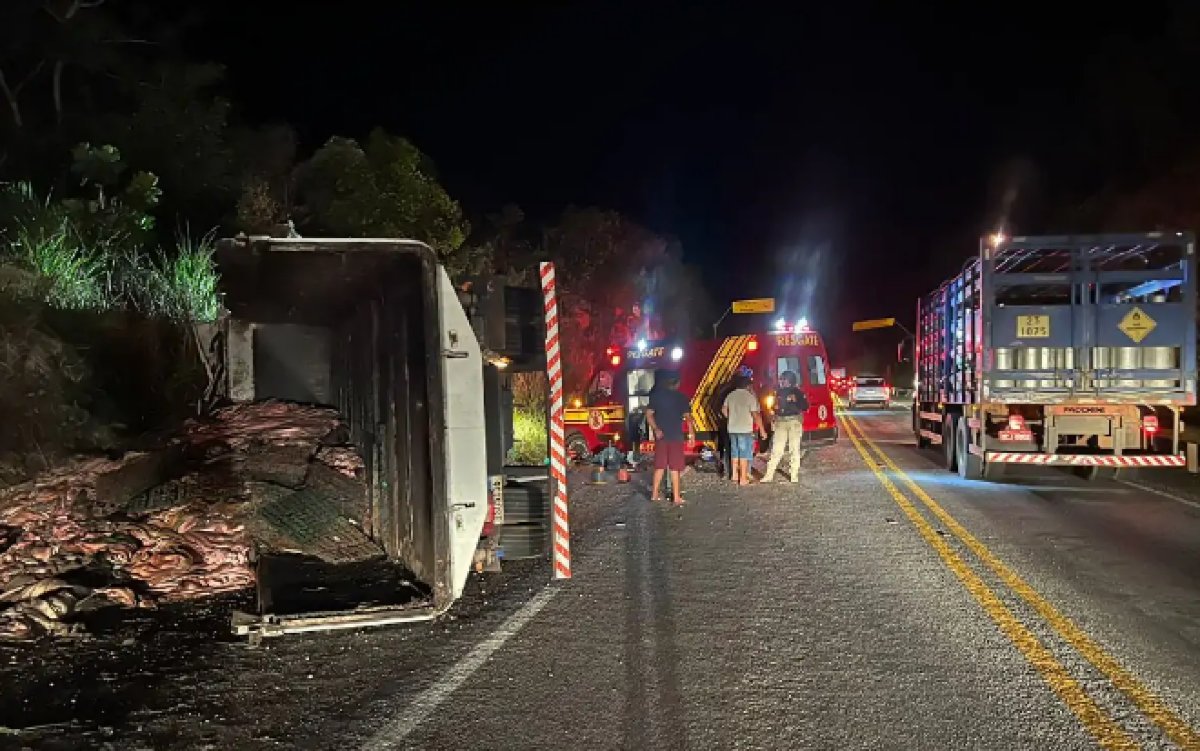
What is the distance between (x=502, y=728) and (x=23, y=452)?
8.10 metres

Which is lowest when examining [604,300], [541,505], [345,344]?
[541,505]

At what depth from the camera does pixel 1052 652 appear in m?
6.10

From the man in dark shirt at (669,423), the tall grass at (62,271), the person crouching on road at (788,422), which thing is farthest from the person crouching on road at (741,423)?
the tall grass at (62,271)

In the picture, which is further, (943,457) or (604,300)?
(604,300)

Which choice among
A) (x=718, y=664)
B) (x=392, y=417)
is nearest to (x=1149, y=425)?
(x=718, y=664)

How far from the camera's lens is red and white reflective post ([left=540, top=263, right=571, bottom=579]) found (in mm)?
7827

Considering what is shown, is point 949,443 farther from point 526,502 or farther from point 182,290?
point 182,290

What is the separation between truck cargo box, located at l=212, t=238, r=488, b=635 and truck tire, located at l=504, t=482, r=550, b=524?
99 centimetres

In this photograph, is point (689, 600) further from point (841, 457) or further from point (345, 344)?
point (841, 457)

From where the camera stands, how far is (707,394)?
60.4ft

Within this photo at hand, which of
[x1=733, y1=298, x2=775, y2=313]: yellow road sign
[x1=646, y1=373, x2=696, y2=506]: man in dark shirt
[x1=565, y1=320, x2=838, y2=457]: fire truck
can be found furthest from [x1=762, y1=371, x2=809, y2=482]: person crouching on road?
[x1=733, y1=298, x2=775, y2=313]: yellow road sign

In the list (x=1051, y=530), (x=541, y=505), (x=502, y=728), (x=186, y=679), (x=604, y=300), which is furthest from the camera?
(x=604, y=300)

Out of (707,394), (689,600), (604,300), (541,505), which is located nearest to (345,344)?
(541,505)

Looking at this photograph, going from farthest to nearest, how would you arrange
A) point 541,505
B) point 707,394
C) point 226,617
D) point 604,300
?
point 604,300
point 707,394
point 541,505
point 226,617
